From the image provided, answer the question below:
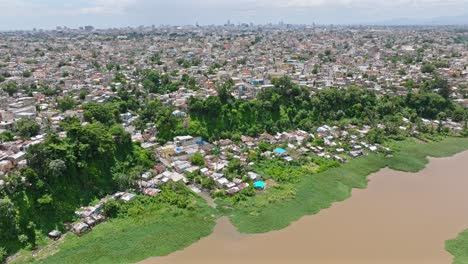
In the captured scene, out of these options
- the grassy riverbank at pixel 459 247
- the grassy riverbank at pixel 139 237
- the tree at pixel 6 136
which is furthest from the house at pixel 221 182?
the tree at pixel 6 136

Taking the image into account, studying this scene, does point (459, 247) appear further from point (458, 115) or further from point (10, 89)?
point (10, 89)

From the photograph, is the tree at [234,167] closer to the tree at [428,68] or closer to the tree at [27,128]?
the tree at [27,128]

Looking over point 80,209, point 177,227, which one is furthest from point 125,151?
point 177,227

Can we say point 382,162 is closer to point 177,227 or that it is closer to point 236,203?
point 236,203

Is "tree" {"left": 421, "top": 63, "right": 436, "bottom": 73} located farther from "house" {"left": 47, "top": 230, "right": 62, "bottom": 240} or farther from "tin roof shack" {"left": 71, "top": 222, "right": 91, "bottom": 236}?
"house" {"left": 47, "top": 230, "right": 62, "bottom": 240}

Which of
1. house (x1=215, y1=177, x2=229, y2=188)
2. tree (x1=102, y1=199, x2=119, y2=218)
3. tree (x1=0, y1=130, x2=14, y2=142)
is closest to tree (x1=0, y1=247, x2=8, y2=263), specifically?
tree (x1=102, y1=199, x2=119, y2=218)

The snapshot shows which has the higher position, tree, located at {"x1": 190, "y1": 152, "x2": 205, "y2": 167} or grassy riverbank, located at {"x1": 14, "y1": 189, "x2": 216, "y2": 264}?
tree, located at {"x1": 190, "y1": 152, "x2": 205, "y2": 167}
